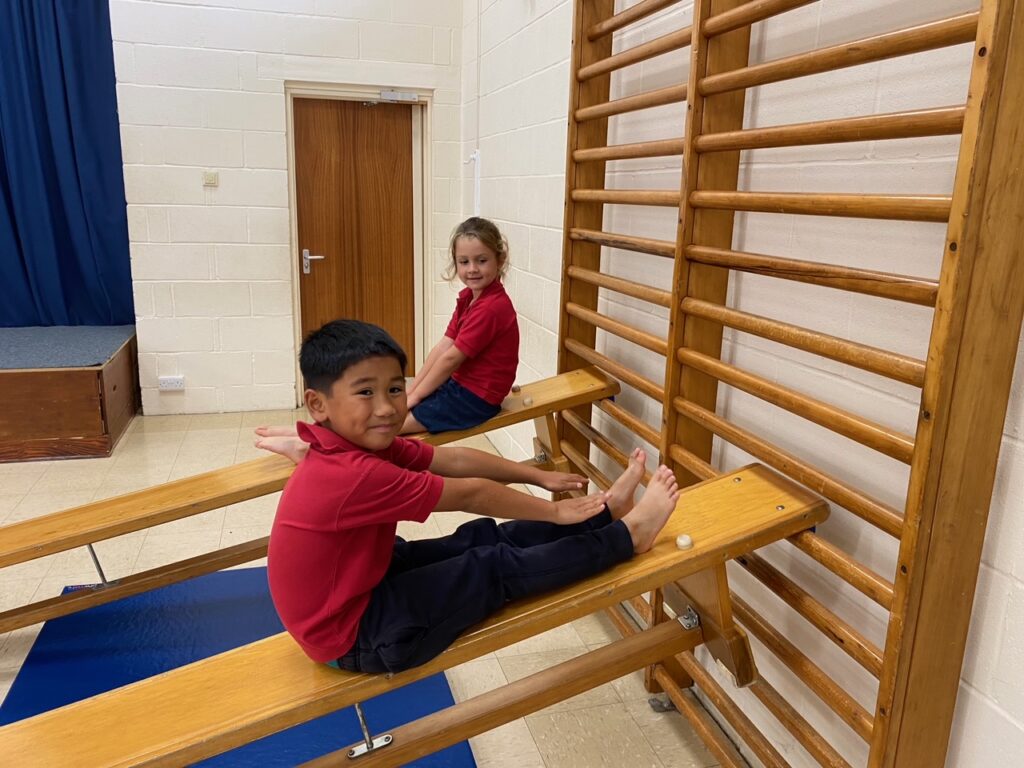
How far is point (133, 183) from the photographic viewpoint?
4258 millimetres

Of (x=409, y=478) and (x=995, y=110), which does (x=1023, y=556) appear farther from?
(x=409, y=478)

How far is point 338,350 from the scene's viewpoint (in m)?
1.35

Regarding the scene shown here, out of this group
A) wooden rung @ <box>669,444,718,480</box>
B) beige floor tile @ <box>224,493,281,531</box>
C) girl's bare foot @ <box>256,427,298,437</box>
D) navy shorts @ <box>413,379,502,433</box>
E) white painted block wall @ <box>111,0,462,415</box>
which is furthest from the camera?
white painted block wall @ <box>111,0,462,415</box>

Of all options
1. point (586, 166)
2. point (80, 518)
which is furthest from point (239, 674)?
point (586, 166)

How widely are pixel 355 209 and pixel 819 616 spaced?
3932 mm

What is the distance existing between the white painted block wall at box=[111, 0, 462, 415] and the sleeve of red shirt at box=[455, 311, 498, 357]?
2.43 meters

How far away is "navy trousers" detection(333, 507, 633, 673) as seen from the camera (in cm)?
136

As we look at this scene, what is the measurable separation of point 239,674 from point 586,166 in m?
1.85

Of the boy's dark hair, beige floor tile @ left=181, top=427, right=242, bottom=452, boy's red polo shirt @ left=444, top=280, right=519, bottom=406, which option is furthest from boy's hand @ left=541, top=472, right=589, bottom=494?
beige floor tile @ left=181, top=427, right=242, bottom=452

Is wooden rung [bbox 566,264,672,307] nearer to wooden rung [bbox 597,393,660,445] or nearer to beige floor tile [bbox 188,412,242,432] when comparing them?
wooden rung [bbox 597,393,660,445]

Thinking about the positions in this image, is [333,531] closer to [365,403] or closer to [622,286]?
[365,403]

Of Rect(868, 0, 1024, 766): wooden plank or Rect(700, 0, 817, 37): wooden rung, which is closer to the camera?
Rect(868, 0, 1024, 766): wooden plank

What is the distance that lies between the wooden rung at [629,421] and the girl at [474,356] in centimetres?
33

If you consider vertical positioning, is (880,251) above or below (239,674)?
above
